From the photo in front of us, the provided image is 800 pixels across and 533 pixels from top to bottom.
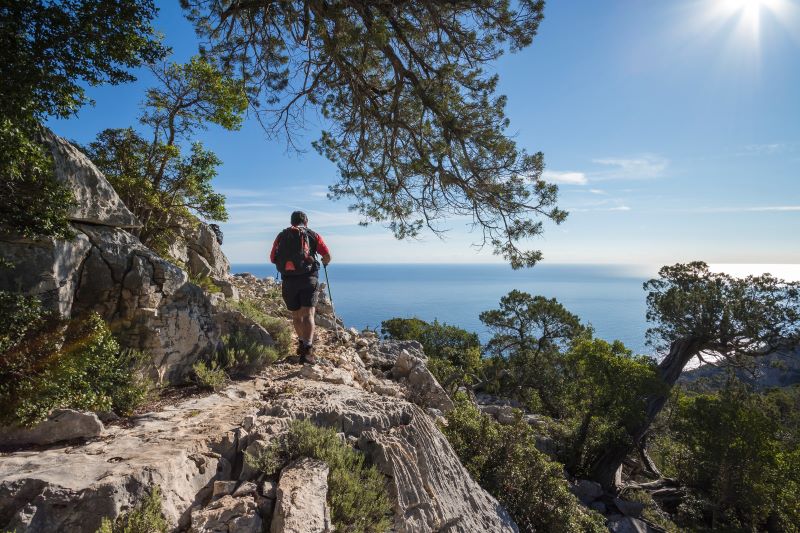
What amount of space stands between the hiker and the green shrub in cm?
176

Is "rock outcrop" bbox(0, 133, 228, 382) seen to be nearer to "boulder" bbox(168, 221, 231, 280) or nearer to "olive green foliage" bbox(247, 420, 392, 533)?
"olive green foliage" bbox(247, 420, 392, 533)

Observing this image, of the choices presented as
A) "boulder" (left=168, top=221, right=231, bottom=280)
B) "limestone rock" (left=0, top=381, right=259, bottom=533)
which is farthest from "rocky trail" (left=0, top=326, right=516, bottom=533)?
"boulder" (left=168, top=221, right=231, bottom=280)

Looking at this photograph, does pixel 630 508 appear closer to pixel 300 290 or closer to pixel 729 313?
pixel 729 313

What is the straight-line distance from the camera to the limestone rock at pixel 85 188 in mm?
4922

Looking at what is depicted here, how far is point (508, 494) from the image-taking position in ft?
21.3

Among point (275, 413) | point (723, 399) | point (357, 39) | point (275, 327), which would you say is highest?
point (357, 39)

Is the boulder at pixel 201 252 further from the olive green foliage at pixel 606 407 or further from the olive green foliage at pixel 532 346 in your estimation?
the olive green foliage at pixel 606 407

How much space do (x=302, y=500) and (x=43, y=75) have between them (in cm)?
502

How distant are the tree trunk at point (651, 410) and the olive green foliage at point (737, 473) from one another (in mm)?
1741

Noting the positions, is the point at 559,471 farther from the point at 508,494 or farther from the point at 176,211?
the point at 176,211

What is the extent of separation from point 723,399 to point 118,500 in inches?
876

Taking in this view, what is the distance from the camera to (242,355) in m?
6.55

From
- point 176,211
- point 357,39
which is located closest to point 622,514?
point 357,39

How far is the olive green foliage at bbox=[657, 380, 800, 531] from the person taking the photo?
1343 cm
